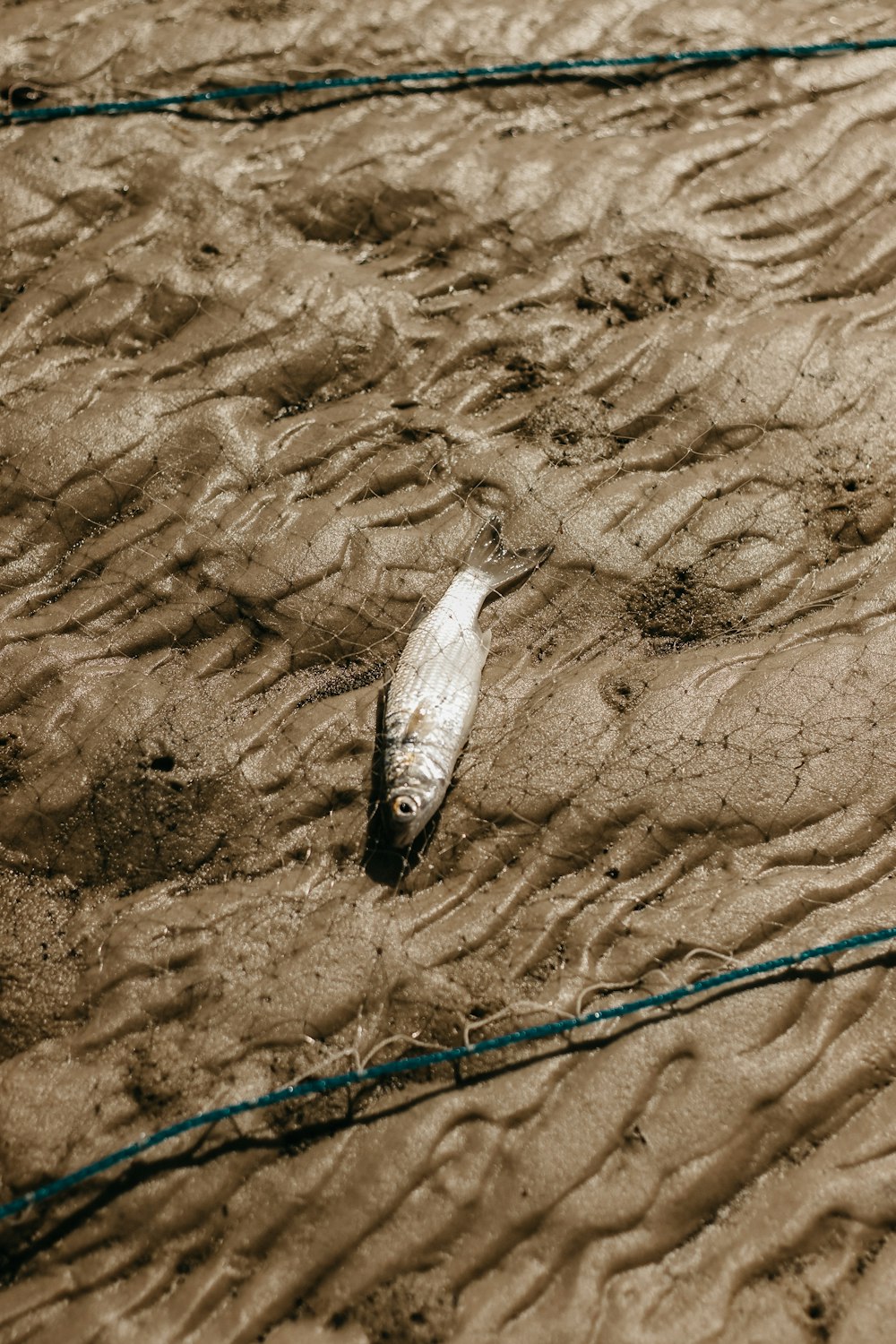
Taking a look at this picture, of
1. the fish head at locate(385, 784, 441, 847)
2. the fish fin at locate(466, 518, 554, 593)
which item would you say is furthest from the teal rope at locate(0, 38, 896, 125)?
the fish head at locate(385, 784, 441, 847)

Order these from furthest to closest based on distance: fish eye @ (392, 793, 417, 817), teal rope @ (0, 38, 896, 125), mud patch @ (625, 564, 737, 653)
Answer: teal rope @ (0, 38, 896, 125)
mud patch @ (625, 564, 737, 653)
fish eye @ (392, 793, 417, 817)

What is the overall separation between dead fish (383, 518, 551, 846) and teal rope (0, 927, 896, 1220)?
1084 mm

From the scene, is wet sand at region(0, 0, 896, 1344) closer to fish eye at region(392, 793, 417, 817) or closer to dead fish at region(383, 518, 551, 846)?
dead fish at region(383, 518, 551, 846)

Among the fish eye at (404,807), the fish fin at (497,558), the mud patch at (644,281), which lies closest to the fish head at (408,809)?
the fish eye at (404,807)

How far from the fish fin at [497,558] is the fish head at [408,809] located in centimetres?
144

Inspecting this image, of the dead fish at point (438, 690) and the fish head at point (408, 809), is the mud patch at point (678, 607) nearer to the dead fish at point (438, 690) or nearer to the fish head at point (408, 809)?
the dead fish at point (438, 690)

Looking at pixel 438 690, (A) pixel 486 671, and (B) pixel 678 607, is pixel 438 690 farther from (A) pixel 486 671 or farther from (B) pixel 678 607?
(B) pixel 678 607

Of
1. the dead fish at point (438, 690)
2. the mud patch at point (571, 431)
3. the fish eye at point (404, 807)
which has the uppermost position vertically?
the mud patch at point (571, 431)

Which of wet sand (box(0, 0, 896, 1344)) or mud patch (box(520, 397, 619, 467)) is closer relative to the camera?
wet sand (box(0, 0, 896, 1344))

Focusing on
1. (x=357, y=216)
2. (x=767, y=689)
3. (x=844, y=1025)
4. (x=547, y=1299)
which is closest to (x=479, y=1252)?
(x=547, y=1299)

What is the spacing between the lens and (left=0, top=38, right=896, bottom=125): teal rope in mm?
6867

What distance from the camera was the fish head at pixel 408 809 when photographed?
4.68 metres

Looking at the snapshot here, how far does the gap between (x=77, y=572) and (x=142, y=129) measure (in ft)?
12.2

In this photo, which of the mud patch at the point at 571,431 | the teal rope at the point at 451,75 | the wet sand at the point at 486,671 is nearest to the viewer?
the wet sand at the point at 486,671
